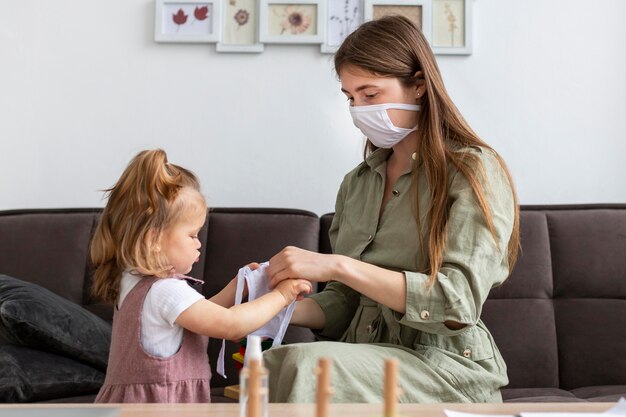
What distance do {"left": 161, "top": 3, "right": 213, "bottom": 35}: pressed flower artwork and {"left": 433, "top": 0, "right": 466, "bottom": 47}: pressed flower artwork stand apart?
2.56 feet

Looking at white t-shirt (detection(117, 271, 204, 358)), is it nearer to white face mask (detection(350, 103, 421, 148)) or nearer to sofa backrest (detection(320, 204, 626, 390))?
white face mask (detection(350, 103, 421, 148))

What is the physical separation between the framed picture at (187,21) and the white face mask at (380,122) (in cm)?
103

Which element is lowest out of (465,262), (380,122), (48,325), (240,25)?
(48,325)

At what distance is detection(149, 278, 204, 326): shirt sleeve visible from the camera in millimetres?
1508

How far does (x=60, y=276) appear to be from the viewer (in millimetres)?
2387

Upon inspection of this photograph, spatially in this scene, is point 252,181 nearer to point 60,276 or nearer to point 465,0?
point 60,276

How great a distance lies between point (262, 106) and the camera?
275cm

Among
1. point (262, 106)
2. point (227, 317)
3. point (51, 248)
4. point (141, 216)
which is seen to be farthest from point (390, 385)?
point (262, 106)

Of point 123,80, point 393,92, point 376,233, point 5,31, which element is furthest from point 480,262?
point 5,31

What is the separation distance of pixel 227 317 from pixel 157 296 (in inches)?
5.5

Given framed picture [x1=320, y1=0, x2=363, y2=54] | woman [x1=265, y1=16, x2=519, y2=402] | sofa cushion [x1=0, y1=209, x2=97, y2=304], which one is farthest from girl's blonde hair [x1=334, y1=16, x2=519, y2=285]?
sofa cushion [x1=0, y1=209, x2=97, y2=304]

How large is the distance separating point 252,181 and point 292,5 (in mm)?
622

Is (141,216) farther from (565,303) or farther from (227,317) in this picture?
(565,303)

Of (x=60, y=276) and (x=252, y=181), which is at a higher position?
(x=252, y=181)
